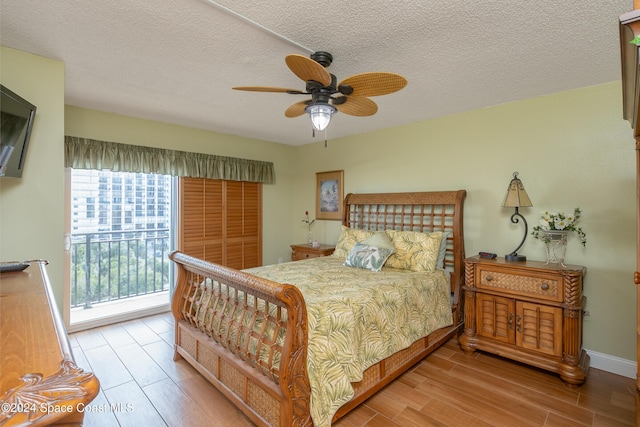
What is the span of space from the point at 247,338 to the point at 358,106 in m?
1.78

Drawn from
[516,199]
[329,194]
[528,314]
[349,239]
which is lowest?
[528,314]

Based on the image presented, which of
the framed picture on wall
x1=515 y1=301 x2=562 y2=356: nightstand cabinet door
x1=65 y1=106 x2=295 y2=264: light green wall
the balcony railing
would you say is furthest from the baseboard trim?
the balcony railing

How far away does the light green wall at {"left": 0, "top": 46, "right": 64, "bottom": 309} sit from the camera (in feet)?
7.16

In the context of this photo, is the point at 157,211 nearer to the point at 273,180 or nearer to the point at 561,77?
the point at 273,180

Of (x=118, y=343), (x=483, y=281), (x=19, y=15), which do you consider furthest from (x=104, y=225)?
(x=483, y=281)

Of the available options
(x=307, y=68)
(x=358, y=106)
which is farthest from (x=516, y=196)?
(x=307, y=68)

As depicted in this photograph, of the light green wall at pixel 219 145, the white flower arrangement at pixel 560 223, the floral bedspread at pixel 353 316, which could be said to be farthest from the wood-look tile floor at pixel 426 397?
the light green wall at pixel 219 145

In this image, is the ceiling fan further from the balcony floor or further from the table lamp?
the balcony floor

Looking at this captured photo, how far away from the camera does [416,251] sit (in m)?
3.21

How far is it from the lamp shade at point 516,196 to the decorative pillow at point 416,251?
722mm

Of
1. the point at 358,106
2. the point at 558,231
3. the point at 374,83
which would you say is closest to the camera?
the point at 374,83

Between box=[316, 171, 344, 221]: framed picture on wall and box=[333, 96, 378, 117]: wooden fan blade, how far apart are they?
2432 mm

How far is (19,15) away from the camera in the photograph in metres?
1.77

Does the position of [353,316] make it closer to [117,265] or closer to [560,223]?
[560,223]
